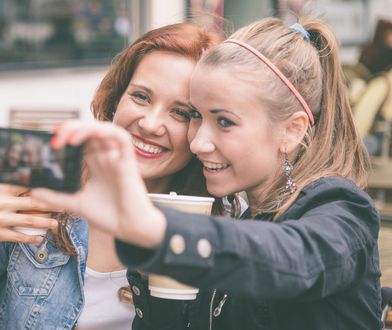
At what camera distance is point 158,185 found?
2.79 m

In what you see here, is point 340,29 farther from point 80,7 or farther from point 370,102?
point 80,7

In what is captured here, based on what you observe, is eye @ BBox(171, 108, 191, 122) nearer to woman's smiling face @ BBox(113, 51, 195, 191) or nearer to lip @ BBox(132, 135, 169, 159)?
woman's smiling face @ BBox(113, 51, 195, 191)

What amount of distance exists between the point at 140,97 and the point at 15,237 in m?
0.68

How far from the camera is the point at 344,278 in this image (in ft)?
5.34

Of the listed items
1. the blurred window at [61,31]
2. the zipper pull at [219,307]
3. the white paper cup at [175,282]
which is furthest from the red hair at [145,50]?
the blurred window at [61,31]

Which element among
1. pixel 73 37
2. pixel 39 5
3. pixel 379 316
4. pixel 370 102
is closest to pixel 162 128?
pixel 379 316

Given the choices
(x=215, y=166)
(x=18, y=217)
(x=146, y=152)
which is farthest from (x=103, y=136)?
(x=146, y=152)

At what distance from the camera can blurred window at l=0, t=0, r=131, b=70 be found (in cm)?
549

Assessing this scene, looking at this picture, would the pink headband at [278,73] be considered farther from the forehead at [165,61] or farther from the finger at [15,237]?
the finger at [15,237]

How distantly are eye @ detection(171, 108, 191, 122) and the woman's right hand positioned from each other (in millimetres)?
568

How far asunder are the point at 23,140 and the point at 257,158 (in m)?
0.75

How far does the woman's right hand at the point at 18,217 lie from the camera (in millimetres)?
2148

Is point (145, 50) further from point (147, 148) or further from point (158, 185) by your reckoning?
point (158, 185)

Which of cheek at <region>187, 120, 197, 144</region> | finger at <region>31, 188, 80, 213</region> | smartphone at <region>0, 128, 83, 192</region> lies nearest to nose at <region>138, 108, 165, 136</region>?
cheek at <region>187, 120, 197, 144</region>
